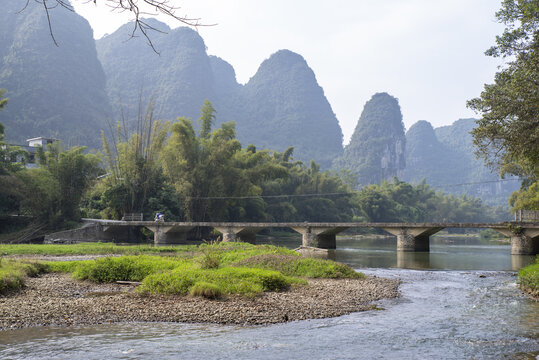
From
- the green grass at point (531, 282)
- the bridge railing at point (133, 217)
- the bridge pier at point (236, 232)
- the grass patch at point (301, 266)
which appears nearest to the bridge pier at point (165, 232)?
the bridge railing at point (133, 217)

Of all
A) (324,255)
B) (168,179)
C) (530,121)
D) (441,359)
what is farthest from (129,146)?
(441,359)

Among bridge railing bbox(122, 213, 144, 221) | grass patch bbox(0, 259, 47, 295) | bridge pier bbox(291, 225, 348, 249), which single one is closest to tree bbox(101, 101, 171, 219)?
bridge railing bbox(122, 213, 144, 221)

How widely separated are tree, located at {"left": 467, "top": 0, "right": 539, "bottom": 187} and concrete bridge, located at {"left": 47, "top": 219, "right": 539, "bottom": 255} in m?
22.2

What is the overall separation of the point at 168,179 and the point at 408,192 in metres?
66.5

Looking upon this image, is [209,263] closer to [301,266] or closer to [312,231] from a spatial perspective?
[301,266]

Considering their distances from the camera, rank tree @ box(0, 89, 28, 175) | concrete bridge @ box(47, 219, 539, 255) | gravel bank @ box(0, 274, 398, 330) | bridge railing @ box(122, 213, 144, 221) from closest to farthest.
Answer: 1. gravel bank @ box(0, 274, 398, 330)
2. concrete bridge @ box(47, 219, 539, 255)
3. tree @ box(0, 89, 28, 175)
4. bridge railing @ box(122, 213, 144, 221)

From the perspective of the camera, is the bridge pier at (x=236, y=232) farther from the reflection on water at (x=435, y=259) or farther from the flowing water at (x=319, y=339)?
the flowing water at (x=319, y=339)

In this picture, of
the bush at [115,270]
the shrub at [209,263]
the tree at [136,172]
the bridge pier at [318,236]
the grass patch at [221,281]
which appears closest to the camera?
the grass patch at [221,281]

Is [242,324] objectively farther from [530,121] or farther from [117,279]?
[530,121]

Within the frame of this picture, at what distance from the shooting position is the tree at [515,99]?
17.1 metres

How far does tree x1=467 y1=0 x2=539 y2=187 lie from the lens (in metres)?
17.1

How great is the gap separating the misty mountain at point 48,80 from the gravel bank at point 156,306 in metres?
96.2

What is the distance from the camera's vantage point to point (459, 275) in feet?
76.2

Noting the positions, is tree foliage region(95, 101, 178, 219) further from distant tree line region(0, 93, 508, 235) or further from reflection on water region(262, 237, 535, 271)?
reflection on water region(262, 237, 535, 271)
